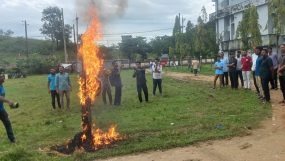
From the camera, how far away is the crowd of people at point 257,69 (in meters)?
14.5

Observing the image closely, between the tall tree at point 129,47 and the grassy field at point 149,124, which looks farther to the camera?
the tall tree at point 129,47

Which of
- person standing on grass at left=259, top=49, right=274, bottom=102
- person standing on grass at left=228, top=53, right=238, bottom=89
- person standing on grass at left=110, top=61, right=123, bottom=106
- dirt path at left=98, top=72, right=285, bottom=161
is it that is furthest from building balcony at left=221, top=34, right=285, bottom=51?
dirt path at left=98, top=72, right=285, bottom=161

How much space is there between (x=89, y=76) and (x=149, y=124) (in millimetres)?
2768

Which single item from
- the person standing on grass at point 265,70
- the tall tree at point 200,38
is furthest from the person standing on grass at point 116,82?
the tall tree at point 200,38

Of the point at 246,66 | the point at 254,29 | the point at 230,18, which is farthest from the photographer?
the point at 230,18

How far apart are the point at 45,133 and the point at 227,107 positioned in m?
6.51

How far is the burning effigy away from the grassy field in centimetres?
55

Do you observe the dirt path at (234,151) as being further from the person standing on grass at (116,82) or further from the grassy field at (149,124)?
the person standing on grass at (116,82)

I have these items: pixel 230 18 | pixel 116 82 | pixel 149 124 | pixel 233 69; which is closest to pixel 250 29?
pixel 233 69

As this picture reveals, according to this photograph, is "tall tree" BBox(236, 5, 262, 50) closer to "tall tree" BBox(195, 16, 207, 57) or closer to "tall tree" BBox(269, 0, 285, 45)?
"tall tree" BBox(269, 0, 285, 45)

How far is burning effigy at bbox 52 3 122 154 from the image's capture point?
385 inches

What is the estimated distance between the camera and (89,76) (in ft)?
33.3

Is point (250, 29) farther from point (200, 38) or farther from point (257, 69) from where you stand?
point (257, 69)

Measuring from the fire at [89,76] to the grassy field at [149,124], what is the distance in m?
0.68
